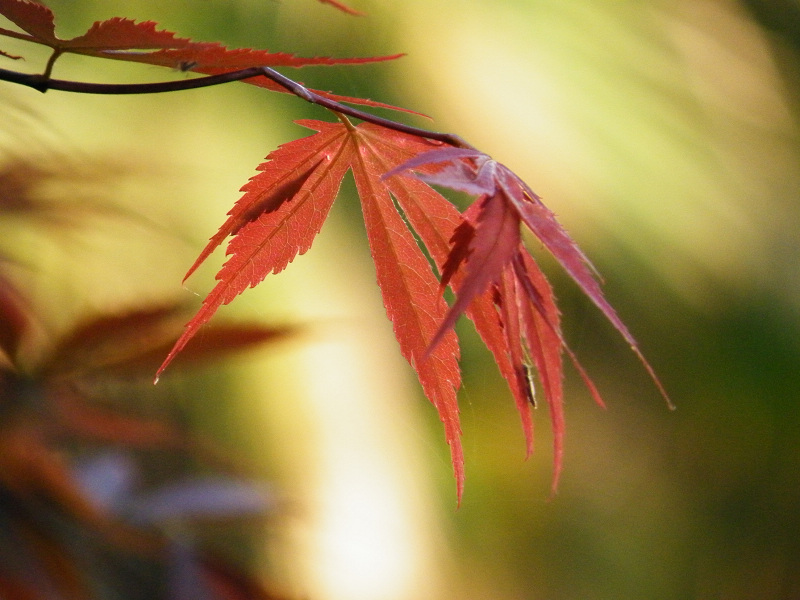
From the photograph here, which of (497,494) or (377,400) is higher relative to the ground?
(377,400)

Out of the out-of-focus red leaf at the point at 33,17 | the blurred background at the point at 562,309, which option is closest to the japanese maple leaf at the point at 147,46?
the out-of-focus red leaf at the point at 33,17

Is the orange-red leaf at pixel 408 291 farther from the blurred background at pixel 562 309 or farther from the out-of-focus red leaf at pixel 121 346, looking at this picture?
the blurred background at pixel 562 309

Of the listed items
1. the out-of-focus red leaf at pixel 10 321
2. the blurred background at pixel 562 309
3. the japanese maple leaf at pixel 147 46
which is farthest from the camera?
the blurred background at pixel 562 309

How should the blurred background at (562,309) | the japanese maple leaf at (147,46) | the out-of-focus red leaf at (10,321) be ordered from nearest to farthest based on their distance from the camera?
the japanese maple leaf at (147,46), the out-of-focus red leaf at (10,321), the blurred background at (562,309)

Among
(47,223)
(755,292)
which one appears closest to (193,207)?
(47,223)

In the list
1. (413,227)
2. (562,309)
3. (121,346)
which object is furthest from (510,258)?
(562,309)

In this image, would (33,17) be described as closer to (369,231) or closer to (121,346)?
(369,231)

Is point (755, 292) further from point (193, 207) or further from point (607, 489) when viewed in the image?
point (193, 207)
